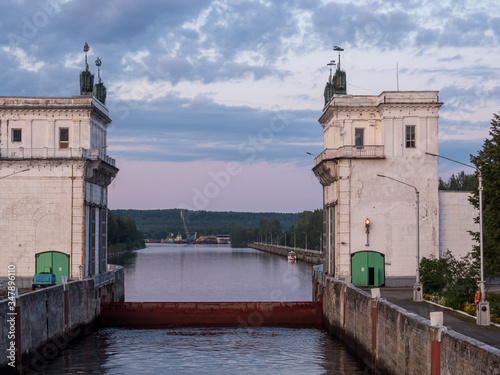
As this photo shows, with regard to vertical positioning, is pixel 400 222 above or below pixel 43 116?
below

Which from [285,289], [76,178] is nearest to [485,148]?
[76,178]

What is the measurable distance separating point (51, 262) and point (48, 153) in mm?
8716

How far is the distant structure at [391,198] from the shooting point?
2142 inches

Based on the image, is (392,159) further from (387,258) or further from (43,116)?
(43,116)

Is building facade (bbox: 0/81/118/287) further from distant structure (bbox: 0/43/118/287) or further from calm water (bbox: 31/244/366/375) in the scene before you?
calm water (bbox: 31/244/366/375)

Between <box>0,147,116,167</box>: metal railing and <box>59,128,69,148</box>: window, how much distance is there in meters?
0.94

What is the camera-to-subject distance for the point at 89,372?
123 feet

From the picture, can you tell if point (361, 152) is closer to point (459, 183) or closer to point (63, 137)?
point (63, 137)

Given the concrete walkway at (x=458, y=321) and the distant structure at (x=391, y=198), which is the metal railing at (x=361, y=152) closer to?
the distant structure at (x=391, y=198)

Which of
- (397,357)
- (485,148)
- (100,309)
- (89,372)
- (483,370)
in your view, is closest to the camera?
(483,370)

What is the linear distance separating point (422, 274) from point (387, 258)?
7.71m

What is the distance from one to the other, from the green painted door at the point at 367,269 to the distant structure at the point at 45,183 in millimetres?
21237

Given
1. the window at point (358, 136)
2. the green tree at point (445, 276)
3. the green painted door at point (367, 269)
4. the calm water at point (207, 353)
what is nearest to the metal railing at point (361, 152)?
the window at point (358, 136)

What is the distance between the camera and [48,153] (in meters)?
55.3
